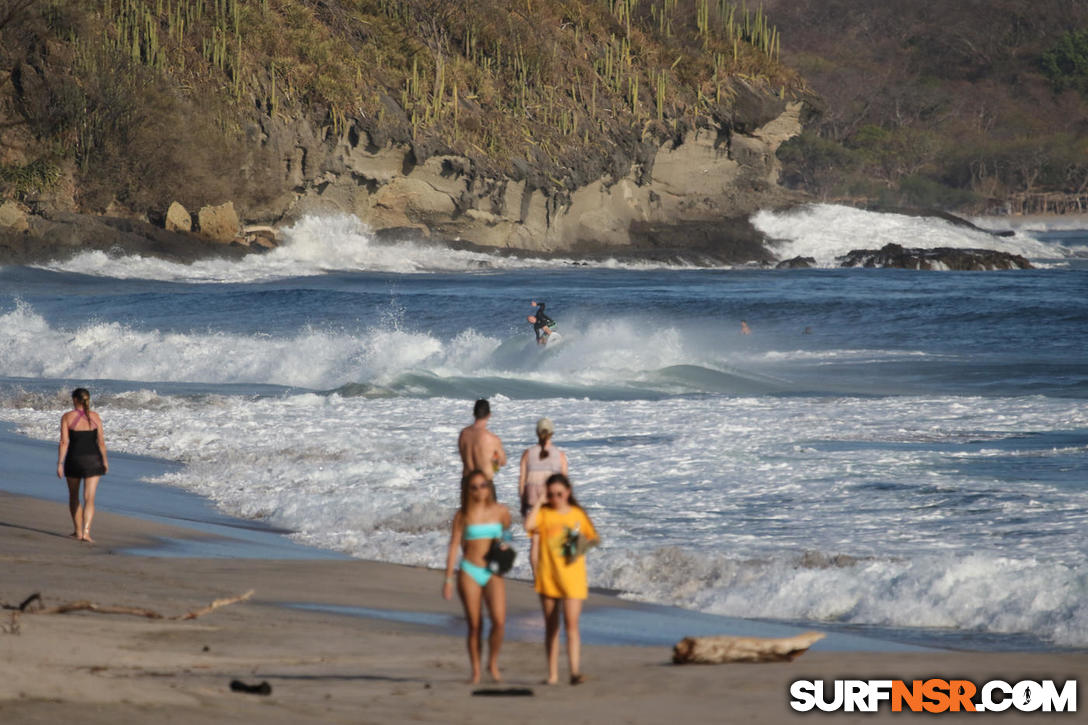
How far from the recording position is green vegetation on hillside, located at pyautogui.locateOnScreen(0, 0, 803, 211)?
49.5 m

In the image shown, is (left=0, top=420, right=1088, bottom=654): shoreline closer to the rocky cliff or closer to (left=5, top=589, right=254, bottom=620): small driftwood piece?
(left=5, top=589, right=254, bottom=620): small driftwood piece

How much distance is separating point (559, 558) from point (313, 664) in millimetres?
1321

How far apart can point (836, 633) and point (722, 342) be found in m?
23.5

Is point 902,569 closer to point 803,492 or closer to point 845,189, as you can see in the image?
point 803,492

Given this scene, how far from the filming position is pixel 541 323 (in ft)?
87.1

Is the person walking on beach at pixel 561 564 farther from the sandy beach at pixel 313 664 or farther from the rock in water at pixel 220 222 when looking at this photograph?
the rock in water at pixel 220 222

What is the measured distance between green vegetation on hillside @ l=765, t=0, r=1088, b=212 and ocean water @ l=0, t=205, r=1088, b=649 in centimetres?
9649

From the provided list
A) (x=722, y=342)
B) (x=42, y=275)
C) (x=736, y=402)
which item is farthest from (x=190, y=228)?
(x=736, y=402)

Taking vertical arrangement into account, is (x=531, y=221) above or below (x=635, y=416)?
above

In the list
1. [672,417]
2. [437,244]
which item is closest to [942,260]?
[437,244]

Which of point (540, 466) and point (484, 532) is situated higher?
point (540, 466)

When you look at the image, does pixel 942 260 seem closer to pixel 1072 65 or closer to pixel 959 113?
pixel 959 113

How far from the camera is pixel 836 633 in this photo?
321 inches

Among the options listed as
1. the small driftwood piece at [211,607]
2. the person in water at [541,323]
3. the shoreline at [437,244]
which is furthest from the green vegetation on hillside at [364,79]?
the small driftwood piece at [211,607]
